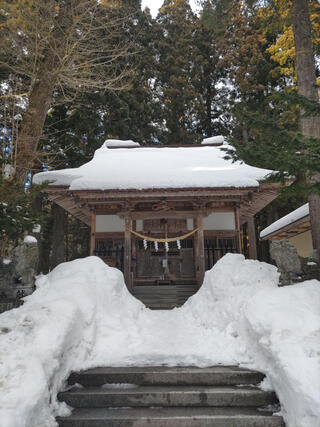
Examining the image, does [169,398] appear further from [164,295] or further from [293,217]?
[293,217]

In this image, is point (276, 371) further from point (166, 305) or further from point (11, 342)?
point (166, 305)

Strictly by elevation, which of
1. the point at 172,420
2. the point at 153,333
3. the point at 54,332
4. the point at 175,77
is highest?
the point at 175,77

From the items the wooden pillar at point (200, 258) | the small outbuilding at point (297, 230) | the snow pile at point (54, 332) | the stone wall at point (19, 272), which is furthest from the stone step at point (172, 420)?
the small outbuilding at point (297, 230)

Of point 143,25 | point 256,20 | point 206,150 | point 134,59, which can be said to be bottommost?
point 206,150

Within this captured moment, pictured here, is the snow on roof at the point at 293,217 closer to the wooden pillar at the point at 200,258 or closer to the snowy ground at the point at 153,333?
the wooden pillar at the point at 200,258

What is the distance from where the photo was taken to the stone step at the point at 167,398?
352cm

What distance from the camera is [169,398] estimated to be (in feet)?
11.7

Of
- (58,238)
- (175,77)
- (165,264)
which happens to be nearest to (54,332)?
(165,264)

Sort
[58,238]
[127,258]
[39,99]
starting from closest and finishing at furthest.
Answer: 1. [39,99]
2. [127,258]
3. [58,238]

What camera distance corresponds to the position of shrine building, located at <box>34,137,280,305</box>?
863 centimetres

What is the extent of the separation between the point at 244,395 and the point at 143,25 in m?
23.6

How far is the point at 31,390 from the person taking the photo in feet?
9.75

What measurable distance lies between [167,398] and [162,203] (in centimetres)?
649

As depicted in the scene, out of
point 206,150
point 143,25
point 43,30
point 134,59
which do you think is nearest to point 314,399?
point 43,30
